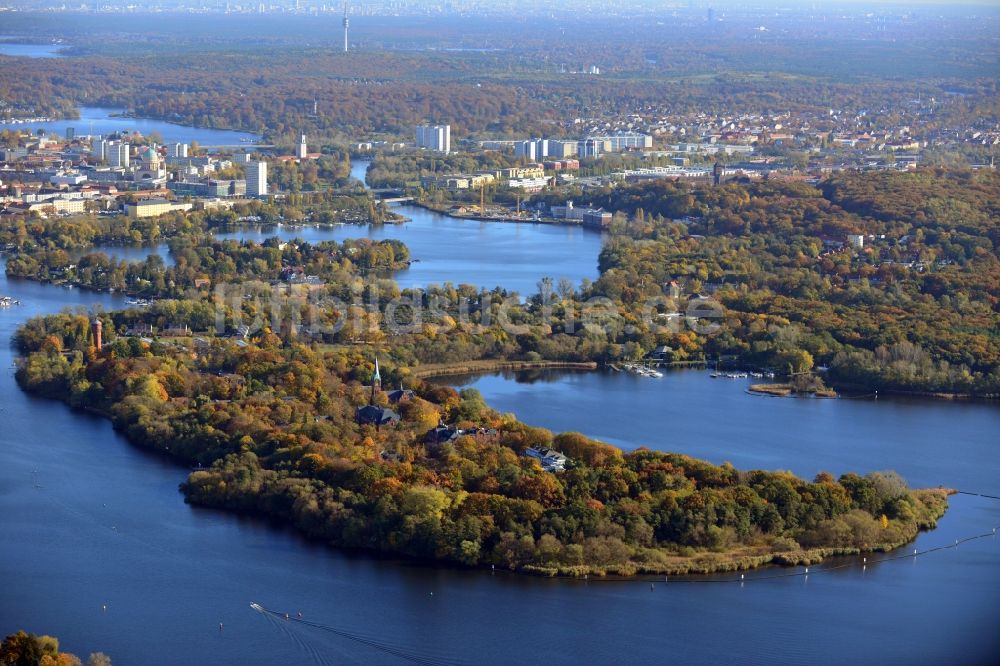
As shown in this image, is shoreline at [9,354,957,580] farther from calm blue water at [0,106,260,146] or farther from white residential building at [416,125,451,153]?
calm blue water at [0,106,260,146]

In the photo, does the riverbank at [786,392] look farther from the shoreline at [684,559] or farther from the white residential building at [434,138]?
the white residential building at [434,138]

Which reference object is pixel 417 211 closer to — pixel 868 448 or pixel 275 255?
pixel 275 255

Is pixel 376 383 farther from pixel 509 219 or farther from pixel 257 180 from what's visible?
pixel 257 180

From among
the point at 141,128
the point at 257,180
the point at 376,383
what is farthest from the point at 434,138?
the point at 376,383

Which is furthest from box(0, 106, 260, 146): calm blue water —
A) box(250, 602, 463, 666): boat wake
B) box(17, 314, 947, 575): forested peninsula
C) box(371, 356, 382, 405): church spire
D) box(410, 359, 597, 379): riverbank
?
box(250, 602, 463, 666): boat wake

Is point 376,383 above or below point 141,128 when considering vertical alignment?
above

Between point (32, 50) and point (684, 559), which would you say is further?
point (32, 50)

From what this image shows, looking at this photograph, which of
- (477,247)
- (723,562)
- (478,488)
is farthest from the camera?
(477,247)
